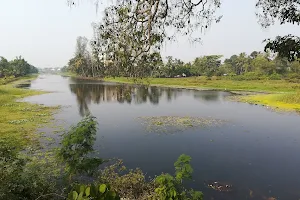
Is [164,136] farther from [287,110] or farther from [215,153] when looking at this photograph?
[287,110]

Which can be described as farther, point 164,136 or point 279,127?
point 279,127

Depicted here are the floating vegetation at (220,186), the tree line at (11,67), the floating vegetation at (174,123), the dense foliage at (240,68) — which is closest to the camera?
the floating vegetation at (220,186)

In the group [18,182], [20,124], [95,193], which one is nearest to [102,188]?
[95,193]

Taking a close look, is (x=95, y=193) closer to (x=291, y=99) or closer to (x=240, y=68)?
(x=291, y=99)

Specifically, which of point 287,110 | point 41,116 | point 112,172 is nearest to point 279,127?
point 287,110

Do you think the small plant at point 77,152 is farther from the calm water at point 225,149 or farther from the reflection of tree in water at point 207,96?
the reflection of tree in water at point 207,96

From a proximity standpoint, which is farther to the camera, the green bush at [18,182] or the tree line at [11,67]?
the tree line at [11,67]

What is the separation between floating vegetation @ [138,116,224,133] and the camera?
1560cm

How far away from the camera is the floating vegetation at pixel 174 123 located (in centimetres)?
1560

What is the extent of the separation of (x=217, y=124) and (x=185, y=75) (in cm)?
5952

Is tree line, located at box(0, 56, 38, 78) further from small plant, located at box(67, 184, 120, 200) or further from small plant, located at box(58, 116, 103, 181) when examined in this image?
small plant, located at box(67, 184, 120, 200)

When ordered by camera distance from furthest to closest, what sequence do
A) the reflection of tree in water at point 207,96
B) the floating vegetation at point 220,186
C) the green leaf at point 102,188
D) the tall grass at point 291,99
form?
the reflection of tree in water at point 207,96 < the tall grass at point 291,99 < the floating vegetation at point 220,186 < the green leaf at point 102,188

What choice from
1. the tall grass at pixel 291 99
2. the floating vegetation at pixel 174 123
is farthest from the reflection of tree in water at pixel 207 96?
the floating vegetation at pixel 174 123

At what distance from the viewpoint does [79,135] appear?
772cm
